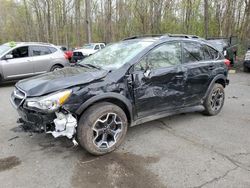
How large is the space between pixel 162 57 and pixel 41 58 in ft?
21.9

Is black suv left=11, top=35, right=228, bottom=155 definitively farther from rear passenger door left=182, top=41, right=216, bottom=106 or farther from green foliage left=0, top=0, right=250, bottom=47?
green foliage left=0, top=0, right=250, bottom=47

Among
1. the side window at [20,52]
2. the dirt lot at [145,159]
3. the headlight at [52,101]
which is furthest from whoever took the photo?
the side window at [20,52]

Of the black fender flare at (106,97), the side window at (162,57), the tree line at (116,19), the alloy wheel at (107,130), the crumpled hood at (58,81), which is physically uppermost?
the tree line at (116,19)

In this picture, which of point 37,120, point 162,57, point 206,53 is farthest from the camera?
point 206,53

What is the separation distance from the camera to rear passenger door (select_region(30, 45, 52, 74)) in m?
9.41

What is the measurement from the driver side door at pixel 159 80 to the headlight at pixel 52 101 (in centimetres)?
111

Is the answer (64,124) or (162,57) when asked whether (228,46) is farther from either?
(64,124)

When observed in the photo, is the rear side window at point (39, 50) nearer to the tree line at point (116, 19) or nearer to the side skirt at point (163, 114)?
the side skirt at point (163, 114)

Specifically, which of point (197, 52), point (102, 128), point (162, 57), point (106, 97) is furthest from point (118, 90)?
point (197, 52)

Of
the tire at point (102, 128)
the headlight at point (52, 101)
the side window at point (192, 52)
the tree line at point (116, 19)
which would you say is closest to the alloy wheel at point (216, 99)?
the side window at point (192, 52)

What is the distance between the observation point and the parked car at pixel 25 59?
8.79m

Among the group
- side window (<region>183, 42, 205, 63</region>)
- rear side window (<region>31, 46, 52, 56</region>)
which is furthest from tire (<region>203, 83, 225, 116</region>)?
rear side window (<region>31, 46, 52, 56</region>)

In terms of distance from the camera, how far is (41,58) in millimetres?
9570

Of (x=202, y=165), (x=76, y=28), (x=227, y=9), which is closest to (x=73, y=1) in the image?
(x=76, y=28)
